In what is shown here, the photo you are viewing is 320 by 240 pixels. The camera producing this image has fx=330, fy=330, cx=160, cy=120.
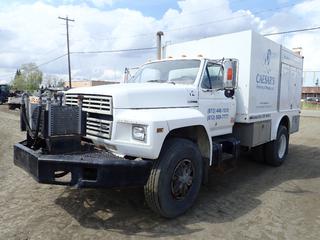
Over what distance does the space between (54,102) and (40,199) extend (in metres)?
1.68

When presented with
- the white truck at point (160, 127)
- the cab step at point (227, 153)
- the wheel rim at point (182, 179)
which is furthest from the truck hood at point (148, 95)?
the cab step at point (227, 153)

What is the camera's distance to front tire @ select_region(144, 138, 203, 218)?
4.21 metres

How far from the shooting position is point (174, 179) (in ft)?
14.8

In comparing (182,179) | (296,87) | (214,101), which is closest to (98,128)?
(182,179)

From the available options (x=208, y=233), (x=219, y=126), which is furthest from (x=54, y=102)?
(x=219, y=126)

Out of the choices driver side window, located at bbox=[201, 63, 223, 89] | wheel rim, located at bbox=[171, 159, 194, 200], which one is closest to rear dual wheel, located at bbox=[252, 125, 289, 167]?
driver side window, located at bbox=[201, 63, 223, 89]

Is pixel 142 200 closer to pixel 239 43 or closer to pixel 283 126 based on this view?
pixel 239 43

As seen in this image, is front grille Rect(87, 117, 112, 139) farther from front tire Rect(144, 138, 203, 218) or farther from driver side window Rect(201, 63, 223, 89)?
driver side window Rect(201, 63, 223, 89)

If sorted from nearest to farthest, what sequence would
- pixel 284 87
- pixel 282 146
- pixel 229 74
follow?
→ pixel 229 74, pixel 284 87, pixel 282 146

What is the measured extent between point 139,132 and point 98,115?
766mm

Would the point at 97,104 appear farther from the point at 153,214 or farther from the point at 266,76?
the point at 266,76

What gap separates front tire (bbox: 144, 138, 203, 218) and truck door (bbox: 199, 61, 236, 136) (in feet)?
2.82

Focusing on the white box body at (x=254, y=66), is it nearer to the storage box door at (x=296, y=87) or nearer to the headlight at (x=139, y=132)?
the storage box door at (x=296, y=87)

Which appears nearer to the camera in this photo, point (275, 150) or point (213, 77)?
point (213, 77)
